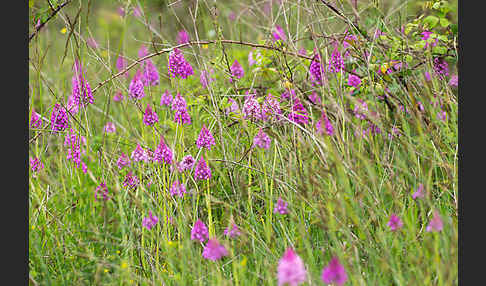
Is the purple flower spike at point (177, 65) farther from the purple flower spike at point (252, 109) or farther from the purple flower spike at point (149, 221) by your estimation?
the purple flower spike at point (149, 221)

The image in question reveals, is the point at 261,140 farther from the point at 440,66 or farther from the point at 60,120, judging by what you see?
the point at 440,66

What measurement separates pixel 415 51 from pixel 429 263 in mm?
1078

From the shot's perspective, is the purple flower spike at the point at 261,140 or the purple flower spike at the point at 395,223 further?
the purple flower spike at the point at 261,140

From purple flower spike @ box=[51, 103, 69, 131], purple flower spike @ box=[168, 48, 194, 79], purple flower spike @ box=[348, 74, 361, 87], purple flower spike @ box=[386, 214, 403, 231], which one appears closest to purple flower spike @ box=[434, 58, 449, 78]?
purple flower spike @ box=[348, 74, 361, 87]

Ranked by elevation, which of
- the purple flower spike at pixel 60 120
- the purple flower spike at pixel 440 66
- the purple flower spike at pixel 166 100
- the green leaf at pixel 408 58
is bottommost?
the purple flower spike at pixel 60 120

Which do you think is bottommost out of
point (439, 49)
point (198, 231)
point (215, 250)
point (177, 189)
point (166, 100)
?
point (215, 250)

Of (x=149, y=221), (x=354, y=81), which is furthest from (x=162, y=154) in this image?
(x=354, y=81)

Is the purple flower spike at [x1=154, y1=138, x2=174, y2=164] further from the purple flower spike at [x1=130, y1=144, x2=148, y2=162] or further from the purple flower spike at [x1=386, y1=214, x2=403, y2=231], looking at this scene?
the purple flower spike at [x1=386, y1=214, x2=403, y2=231]

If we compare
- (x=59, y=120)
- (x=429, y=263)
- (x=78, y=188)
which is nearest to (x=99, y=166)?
(x=78, y=188)

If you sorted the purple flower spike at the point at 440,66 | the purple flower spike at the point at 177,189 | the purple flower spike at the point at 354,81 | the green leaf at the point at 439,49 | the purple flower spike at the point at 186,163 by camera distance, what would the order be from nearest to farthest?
the purple flower spike at the point at 177,189 < the purple flower spike at the point at 186,163 < the green leaf at the point at 439,49 < the purple flower spike at the point at 440,66 < the purple flower spike at the point at 354,81

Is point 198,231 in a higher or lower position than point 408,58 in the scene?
lower

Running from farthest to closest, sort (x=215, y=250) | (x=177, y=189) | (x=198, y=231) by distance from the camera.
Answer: (x=177, y=189) → (x=198, y=231) → (x=215, y=250)

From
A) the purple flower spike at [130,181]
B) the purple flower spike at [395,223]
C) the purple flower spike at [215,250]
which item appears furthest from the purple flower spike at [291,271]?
the purple flower spike at [130,181]

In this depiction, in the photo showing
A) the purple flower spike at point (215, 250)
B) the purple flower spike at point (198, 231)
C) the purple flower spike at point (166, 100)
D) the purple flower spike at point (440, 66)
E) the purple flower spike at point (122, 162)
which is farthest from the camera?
the purple flower spike at point (166, 100)
